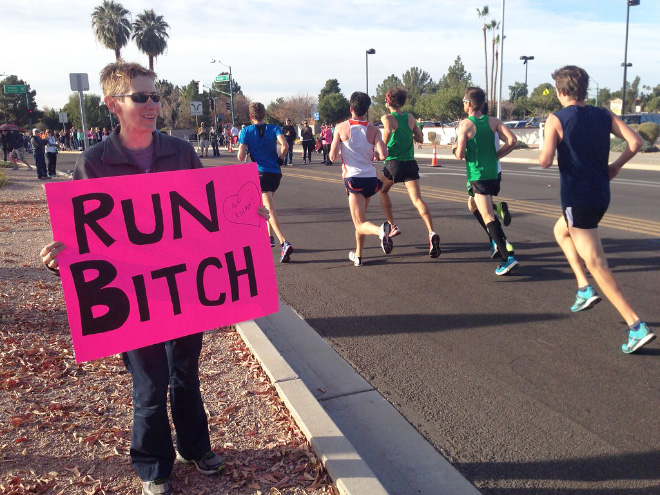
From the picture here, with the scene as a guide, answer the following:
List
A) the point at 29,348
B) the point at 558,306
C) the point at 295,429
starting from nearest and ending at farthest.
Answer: the point at 295,429
the point at 29,348
the point at 558,306

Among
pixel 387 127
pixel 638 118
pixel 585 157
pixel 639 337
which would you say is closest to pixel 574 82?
pixel 585 157

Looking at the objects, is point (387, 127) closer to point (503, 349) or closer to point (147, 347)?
point (503, 349)

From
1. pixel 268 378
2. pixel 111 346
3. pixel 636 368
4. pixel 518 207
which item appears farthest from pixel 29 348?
pixel 518 207

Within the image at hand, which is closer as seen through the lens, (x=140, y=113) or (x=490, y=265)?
(x=140, y=113)

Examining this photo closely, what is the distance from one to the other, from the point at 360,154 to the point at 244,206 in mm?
4202

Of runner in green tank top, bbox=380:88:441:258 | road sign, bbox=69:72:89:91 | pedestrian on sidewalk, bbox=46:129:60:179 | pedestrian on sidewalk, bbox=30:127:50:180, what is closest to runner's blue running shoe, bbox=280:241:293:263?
runner in green tank top, bbox=380:88:441:258

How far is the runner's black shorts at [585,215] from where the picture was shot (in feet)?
15.1

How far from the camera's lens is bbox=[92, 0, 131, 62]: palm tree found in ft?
199

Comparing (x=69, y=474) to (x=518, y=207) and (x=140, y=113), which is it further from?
(x=518, y=207)

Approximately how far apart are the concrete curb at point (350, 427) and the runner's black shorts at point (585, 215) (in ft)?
6.58

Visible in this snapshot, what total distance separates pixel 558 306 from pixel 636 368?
1432mm

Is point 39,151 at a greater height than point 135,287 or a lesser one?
greater

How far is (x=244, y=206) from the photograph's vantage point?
3047mm

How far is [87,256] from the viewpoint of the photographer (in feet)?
8.60
